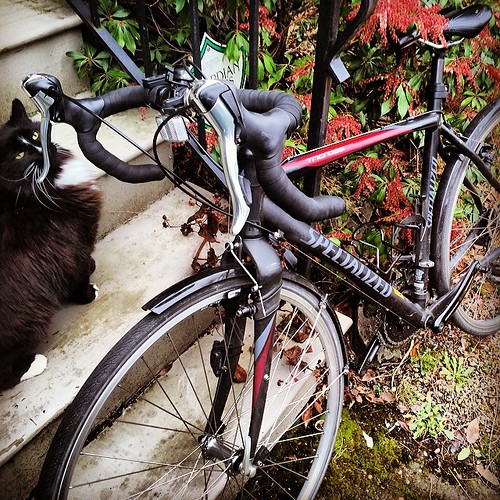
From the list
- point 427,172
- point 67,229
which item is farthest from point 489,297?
point 67,229

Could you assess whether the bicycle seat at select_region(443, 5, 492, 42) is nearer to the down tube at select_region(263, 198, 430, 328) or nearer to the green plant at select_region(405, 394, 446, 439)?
the down tube at select_region(263, 198, 430, 328)

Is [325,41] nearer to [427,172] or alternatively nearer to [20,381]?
[427,172]

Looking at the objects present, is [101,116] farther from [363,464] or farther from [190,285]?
[363,464]

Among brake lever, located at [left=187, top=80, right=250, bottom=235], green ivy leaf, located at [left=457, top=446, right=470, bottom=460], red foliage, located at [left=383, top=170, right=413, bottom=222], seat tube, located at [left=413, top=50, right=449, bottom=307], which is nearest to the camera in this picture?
brake lever, located at [left=187, top=80, right=250, bottom=235]

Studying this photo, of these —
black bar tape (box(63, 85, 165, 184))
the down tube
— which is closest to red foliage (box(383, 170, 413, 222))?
the down tube

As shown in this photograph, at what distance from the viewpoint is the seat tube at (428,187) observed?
6.00 feet

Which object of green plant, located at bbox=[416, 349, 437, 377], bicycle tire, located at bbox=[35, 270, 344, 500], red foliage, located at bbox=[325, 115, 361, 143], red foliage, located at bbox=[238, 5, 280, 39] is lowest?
green plant, located at bbox=[416, 349, 437, 377]

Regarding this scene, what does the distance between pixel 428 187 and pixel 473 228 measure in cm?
62

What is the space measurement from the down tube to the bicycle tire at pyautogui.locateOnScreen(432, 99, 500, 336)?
1.03 ft

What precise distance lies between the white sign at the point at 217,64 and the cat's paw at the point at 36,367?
1237 mm

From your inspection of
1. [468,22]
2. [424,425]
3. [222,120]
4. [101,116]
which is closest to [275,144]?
[222,120]

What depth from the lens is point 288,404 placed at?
2.04 m

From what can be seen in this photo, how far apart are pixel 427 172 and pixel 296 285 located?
2.78 feet

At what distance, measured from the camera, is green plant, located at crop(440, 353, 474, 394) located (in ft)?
8.29
